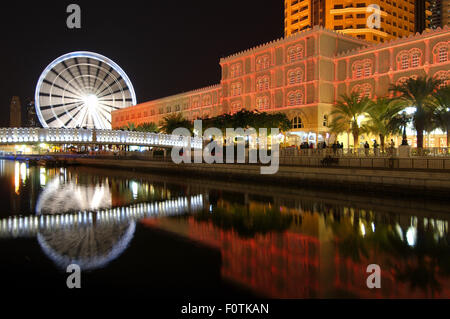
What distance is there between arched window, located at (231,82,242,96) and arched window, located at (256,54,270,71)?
→ 13.3 feet

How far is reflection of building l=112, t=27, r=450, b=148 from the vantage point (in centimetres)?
3481

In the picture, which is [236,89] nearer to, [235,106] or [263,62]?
[235,106]

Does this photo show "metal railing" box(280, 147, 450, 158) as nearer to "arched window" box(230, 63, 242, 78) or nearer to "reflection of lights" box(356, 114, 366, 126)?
"reflection of lights" box(356, 114, 366, 126)

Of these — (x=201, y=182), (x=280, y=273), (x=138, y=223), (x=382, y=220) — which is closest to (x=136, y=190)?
(x=201, y=182)

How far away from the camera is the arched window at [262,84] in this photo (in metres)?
46.4

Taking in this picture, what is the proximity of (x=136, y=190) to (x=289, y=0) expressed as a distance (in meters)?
64.9

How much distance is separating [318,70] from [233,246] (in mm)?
32333

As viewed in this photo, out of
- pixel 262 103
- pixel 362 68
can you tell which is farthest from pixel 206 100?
pixel 362 68

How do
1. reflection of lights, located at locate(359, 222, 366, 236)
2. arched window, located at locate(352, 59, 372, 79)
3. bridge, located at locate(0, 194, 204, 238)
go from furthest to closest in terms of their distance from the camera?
arched window, located at locate(352, 59, 372, 79) → bridge, located at locate(0, 194, 204, 238) → reflection of lights, located at locate(359, 222, 366, 236)

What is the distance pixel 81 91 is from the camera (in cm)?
6291

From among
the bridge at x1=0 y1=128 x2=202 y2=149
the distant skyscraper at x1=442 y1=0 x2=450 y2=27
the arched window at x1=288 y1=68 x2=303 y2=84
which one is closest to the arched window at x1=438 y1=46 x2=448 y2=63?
the arched window at x1=288 y1=68 x2=303 y2=84

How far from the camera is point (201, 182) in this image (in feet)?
101

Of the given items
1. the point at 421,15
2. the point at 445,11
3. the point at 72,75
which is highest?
the point at 445,11

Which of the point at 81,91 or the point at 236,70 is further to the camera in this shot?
the point at 81,91
